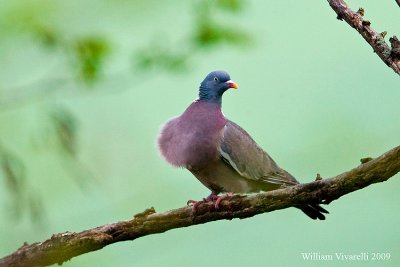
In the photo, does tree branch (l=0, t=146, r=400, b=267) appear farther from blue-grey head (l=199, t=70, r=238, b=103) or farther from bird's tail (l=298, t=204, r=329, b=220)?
blue-grey head (l=199, t=70, r=238, b=103)

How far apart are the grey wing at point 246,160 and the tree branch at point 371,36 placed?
154cm

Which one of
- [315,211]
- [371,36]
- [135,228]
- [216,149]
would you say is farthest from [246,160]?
[371,36]

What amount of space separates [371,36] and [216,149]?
158 cm

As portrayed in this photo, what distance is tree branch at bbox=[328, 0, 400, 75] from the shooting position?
238 cm

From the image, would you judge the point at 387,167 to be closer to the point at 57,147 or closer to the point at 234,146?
the point at 57,147

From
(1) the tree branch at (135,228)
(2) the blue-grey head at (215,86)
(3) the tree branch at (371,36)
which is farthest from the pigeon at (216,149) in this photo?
(3) the tree branch at (371,36)

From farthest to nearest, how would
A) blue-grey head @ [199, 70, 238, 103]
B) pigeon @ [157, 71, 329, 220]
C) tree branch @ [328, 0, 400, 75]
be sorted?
blue-grey head @ [199, 70, 238, 103] < pigeon @ [157, 71, 329, 220] < tree branch @ [328, 0, 400, 75]

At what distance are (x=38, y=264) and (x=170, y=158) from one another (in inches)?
37.7

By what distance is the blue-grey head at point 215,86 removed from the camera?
3.98 m

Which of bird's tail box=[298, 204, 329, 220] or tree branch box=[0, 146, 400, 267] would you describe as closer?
tree branch box=[0, 146, 400, 267]

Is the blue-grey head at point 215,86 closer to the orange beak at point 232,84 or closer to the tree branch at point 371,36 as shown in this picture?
the orange beak at point 232,84

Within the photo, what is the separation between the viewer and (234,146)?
4.02m

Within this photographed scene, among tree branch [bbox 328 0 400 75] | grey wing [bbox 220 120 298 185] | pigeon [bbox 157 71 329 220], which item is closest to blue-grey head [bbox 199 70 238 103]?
pigeon [bbox 157 71 329 220]

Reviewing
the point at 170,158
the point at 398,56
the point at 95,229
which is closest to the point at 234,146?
the point at 170,158
